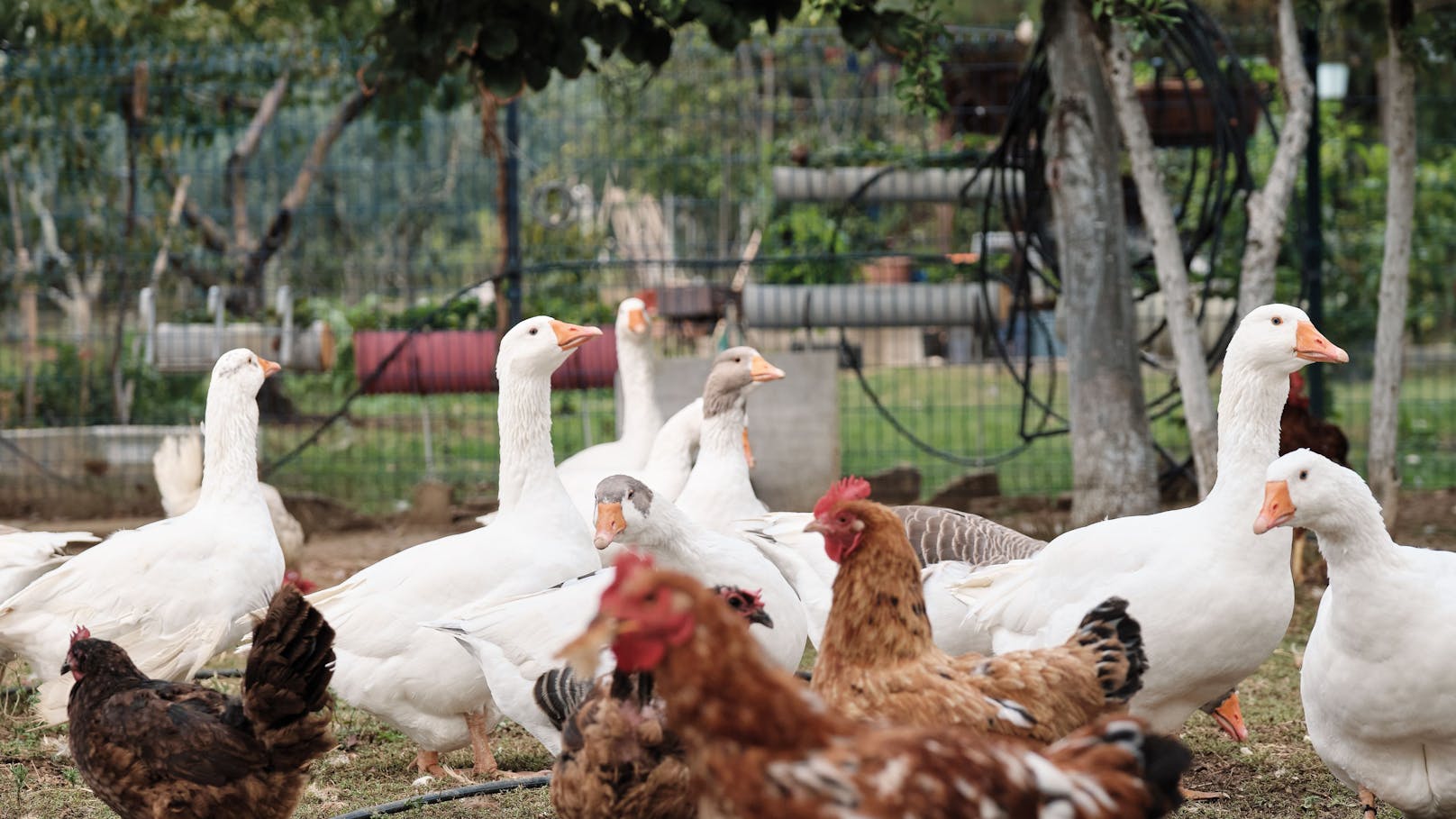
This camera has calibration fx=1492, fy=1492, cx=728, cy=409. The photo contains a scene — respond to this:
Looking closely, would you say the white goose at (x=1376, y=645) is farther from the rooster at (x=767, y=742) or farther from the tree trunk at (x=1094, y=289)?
the tree trunk at (x=1094, y=289)

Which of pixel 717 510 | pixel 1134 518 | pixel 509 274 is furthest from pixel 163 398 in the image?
pixel 1134 518

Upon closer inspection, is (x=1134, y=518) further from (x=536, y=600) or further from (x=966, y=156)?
(x=966, y=156)

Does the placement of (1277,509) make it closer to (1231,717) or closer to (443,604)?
(1231,717)

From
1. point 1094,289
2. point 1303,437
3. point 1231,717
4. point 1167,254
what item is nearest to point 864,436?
point 1094,289

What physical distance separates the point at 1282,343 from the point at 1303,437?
2672 mm

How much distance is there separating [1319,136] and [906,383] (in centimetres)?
358

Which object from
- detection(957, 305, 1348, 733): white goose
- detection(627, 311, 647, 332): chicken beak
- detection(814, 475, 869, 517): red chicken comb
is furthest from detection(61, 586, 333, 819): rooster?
detection(627, 311, 647, 332): chicken beak

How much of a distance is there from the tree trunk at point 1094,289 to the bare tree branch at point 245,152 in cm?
554

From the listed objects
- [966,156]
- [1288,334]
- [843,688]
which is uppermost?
[966,156]

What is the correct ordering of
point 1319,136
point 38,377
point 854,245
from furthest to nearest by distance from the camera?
1. point 854,245
2. point 38,377
3. point 1319,136

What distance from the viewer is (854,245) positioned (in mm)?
12211

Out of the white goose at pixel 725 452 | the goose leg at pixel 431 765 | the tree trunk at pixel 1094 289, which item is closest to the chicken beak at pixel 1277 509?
the white goose at pixel 725 452

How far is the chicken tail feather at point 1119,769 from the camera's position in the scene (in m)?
2.63

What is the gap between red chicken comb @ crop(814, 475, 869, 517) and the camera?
11.5 feet
